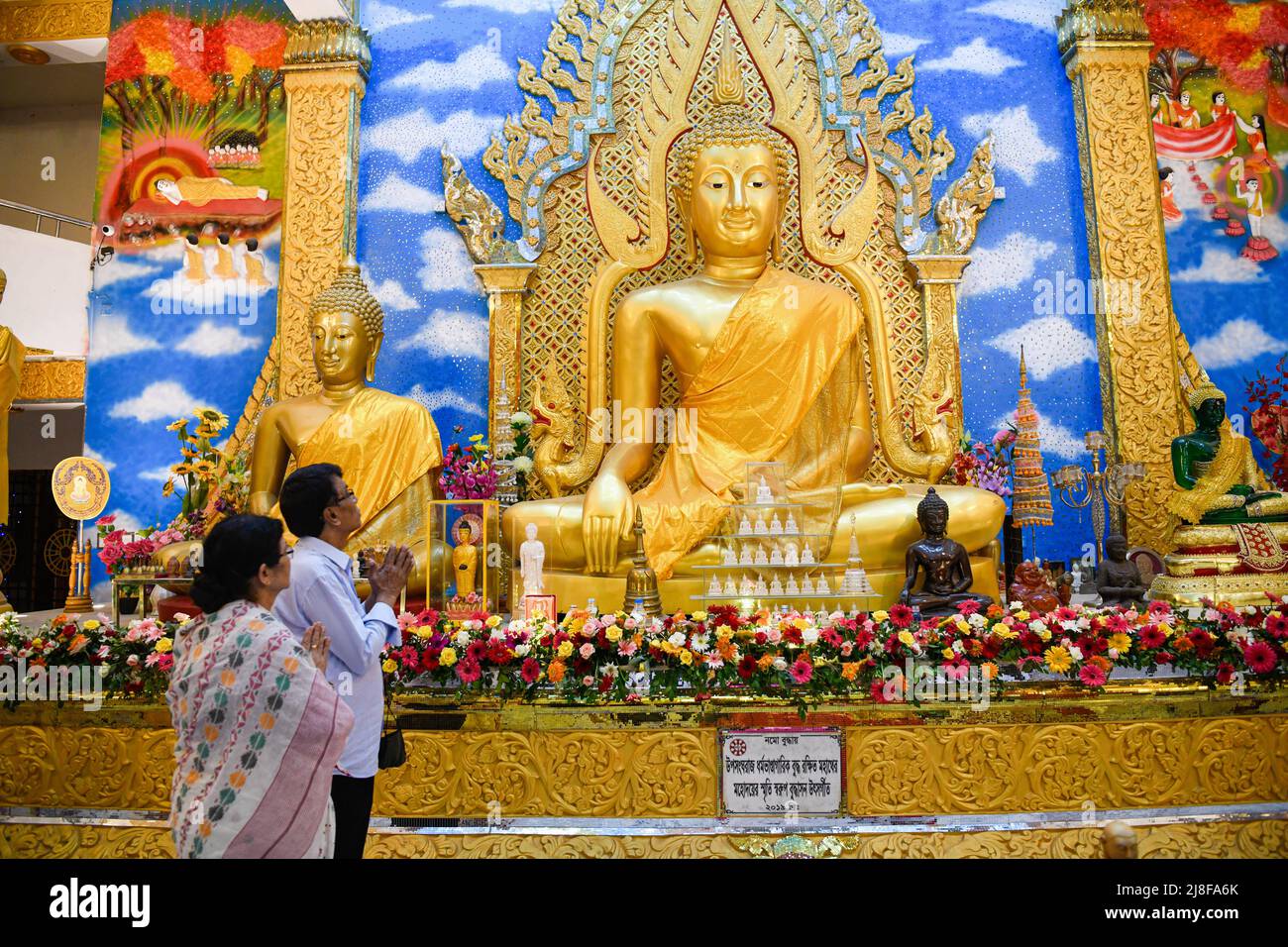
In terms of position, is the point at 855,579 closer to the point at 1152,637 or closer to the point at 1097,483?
the point at 1152,637

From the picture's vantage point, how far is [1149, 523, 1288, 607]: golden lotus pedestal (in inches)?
183

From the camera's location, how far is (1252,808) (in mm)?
3016

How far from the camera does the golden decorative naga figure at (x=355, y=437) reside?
5176mm

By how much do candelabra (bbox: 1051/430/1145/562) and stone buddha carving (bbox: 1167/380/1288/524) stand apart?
0.55 meters

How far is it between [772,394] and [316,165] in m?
3.75

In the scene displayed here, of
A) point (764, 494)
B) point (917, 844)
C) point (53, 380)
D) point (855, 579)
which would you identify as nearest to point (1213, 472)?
point (855, 579)

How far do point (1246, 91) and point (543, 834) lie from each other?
696 cm

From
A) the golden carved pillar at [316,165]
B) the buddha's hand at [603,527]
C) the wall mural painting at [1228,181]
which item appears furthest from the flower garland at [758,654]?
the wall mural painting at [1228,181]

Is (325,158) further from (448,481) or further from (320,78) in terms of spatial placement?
(448,481)

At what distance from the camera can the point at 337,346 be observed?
17.4 ft

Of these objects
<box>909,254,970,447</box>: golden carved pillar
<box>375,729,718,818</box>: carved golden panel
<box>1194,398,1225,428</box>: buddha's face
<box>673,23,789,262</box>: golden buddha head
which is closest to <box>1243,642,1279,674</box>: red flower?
<box>375,729,718,818</box>: carved golden panel

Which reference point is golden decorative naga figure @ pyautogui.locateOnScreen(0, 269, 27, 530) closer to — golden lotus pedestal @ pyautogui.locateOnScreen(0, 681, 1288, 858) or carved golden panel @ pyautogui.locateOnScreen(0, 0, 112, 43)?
carved golden panel @ pyautogui.locateOnScreen(0, 0, 112, 43)

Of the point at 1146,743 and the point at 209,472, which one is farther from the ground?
the point at 209,472
